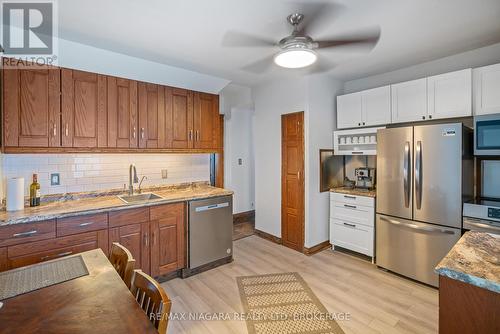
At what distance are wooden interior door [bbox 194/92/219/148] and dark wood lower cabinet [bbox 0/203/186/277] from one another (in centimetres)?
100

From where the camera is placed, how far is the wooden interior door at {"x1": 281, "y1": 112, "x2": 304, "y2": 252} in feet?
11.5

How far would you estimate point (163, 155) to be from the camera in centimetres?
325

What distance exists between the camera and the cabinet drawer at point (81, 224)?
6.79ft

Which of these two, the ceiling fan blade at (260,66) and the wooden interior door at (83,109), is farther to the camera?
the ceiling fan blade at (260,66)

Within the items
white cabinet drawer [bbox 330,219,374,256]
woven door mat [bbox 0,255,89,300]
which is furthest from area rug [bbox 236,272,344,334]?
woven door mat [bbox 0,255,89,300]

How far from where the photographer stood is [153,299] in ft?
3.51

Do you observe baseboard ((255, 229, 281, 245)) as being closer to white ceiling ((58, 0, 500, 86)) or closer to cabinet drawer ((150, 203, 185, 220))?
cabinet drawer ((150, 203, 185, 220))

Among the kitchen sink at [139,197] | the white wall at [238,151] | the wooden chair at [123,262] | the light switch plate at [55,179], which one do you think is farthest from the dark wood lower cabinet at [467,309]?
the white wall at [238,151]

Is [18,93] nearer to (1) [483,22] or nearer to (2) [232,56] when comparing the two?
(2) [232,56]

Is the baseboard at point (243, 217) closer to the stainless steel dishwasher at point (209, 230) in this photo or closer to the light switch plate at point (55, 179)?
the stainless steel dishwasher at point (209, 230)

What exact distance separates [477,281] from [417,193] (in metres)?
1.85

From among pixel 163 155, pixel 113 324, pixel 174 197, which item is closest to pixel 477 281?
pixel 113 324

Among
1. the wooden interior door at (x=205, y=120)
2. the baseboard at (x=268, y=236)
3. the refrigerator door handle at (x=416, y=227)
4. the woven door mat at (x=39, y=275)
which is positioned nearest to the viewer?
the woven door mat at (x=39, y=275)

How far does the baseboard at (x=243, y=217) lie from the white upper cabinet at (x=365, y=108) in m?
2.74
